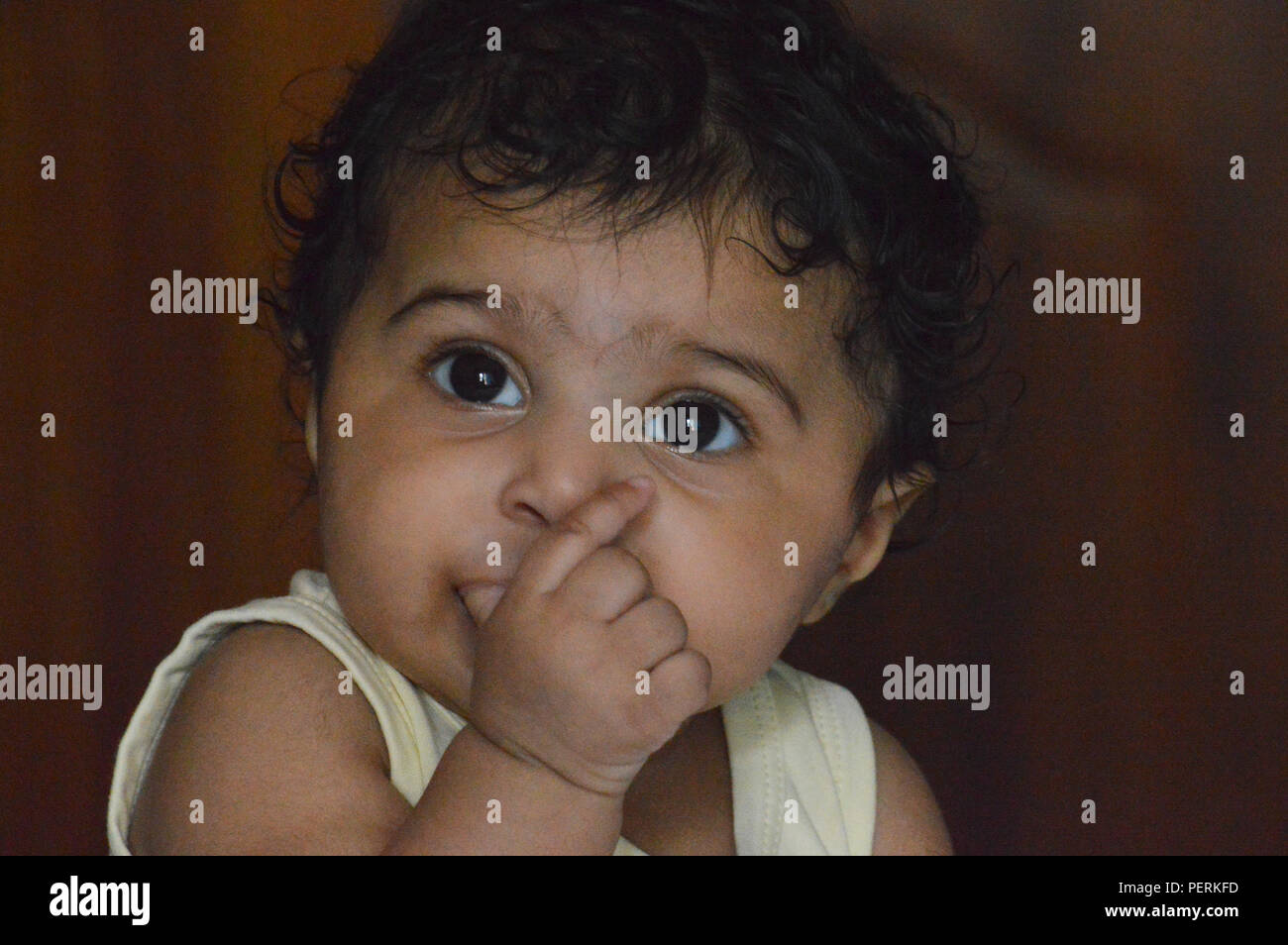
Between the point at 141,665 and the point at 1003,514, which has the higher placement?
the point at 1003,514

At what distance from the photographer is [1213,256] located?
127 cm

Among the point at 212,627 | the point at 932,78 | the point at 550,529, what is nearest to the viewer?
the point at 550,529

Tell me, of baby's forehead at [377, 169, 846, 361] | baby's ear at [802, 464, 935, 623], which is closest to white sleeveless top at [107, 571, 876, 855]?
baby's ear at [802, 464, 935, 623]

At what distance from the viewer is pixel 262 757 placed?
81cm

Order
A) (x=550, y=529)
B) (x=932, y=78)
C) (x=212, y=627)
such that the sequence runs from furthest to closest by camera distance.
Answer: (x=932, y=78) → (x=212, y=627) → (x=550, y=529)

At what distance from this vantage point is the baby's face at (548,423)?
80cm

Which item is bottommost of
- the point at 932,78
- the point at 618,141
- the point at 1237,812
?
the point at 1237,812

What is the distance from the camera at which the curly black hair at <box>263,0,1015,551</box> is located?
0.84 m

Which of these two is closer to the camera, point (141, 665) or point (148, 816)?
point (148, 816)

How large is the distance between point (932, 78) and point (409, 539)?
2.32ft

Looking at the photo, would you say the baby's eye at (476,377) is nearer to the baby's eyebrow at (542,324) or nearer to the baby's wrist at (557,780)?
the baby's eyebrow at (542,324)

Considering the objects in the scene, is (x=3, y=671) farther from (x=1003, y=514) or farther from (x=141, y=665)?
(x=1003, y=514)

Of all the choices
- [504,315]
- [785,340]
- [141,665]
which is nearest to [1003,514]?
[785,340]

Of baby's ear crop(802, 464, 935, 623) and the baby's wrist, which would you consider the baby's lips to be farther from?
baby's ear crop(802, 464, 935, 623)
